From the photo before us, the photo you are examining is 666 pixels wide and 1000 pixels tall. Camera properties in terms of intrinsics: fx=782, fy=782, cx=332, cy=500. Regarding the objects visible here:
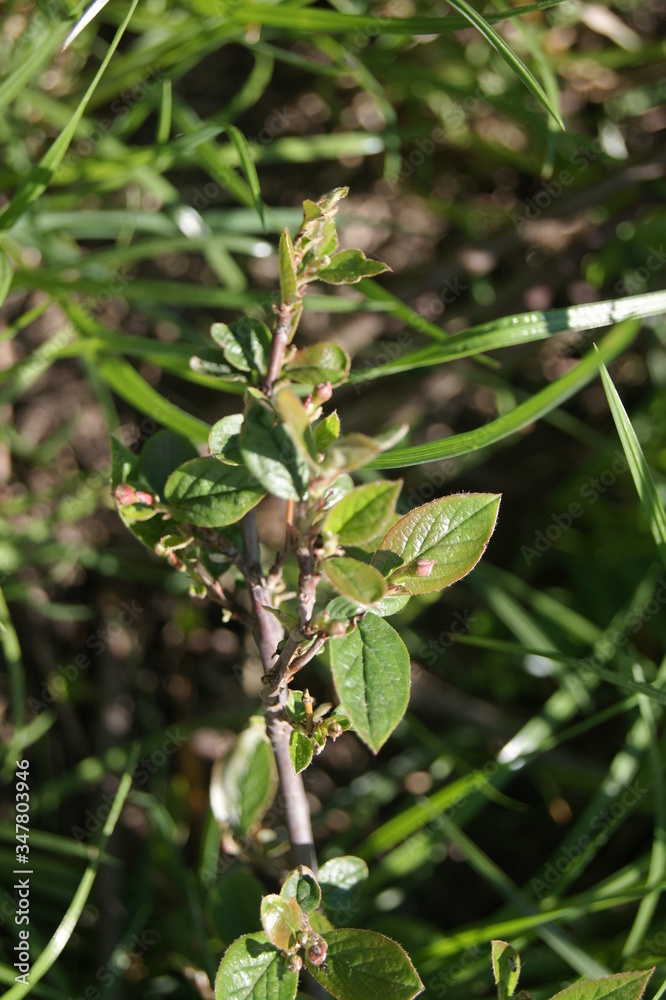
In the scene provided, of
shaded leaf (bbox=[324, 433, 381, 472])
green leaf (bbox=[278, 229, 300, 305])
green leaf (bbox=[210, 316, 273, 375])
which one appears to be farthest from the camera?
green leaf (bbox=[210, 316, 273, 375])

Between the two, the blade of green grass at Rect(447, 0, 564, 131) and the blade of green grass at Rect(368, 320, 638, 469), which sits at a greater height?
the blade of green grass at Rect(447, 0, 564, 131)

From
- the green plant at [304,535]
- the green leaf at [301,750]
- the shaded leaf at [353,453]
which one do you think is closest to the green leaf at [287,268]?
the green plant at [304,535]

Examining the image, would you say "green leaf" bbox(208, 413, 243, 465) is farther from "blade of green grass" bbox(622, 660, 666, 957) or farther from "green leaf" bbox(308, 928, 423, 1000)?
"blade of green grass" bbox(622, 660, 666, 957)

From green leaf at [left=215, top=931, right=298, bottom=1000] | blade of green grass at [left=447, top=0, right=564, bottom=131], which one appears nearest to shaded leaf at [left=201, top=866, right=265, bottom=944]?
green leaf at [left=215, top=931, right=298, bottom=1000]

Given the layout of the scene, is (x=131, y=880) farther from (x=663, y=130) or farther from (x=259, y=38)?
(x=663, y=130)

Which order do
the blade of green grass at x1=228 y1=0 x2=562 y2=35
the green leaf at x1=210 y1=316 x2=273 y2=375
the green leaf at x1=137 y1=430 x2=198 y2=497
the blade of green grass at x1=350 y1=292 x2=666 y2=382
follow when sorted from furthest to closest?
the blade of green grass at x1=228 y1=0 x2=562 y2=35 → the blade of green grass at x1=350 y1=292 x2=666 y2=382 → the green leaf at x1=137 y1=430 x2=198 y2=497 → the green leaf at x1=210 y1=316 x2=273 y2=375

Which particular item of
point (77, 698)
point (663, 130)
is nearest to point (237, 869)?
point (77, 698)
